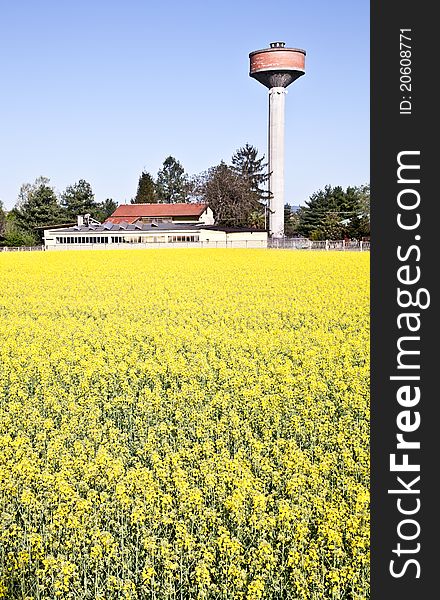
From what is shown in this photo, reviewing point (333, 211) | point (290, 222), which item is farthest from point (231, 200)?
point (333, 211)

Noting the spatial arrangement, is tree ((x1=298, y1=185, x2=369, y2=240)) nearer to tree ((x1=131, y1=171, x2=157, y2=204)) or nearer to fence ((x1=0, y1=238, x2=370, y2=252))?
fence ((x1=0, y1=238, x2=370, y2=252))

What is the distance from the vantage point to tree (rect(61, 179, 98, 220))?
102269 millimetres

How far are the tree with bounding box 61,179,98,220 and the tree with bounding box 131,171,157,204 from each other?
51.0 feet

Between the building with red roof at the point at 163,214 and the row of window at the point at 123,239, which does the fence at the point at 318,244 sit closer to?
the row of window at the point at 123,239

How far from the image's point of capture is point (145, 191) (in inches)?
4739

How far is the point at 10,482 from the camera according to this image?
6.51 m

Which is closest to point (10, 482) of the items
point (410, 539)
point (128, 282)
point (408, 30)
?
point (410, 539)

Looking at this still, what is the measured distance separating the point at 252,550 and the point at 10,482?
2262 mm

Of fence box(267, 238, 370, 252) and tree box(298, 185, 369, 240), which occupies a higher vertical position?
tree box(298, 185, 369, 240)

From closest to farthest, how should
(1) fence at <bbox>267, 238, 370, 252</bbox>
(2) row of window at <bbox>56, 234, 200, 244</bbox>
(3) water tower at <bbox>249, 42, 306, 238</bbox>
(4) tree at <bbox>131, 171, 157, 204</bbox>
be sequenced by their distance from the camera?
(1) fence at <bbox>267, 238, 370, 252</bbox> → (2) row of window at <bbox>56, 234, 200, 244</bbox> → (3) water tower at <bbox>249, 42, 306, 238</bbox> → (4) tree at <bbox>131, 171, 157, 204</bbox>

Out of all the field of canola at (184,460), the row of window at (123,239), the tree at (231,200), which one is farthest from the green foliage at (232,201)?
the field of canola at (184,460)

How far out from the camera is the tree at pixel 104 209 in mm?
106562

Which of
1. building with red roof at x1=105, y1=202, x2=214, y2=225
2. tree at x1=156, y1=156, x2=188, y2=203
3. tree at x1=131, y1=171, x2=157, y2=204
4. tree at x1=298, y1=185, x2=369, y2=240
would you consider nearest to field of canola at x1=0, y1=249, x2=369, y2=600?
tree at x1=298, y1=185, x2=369, y2=240

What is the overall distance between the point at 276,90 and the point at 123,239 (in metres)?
21.8
